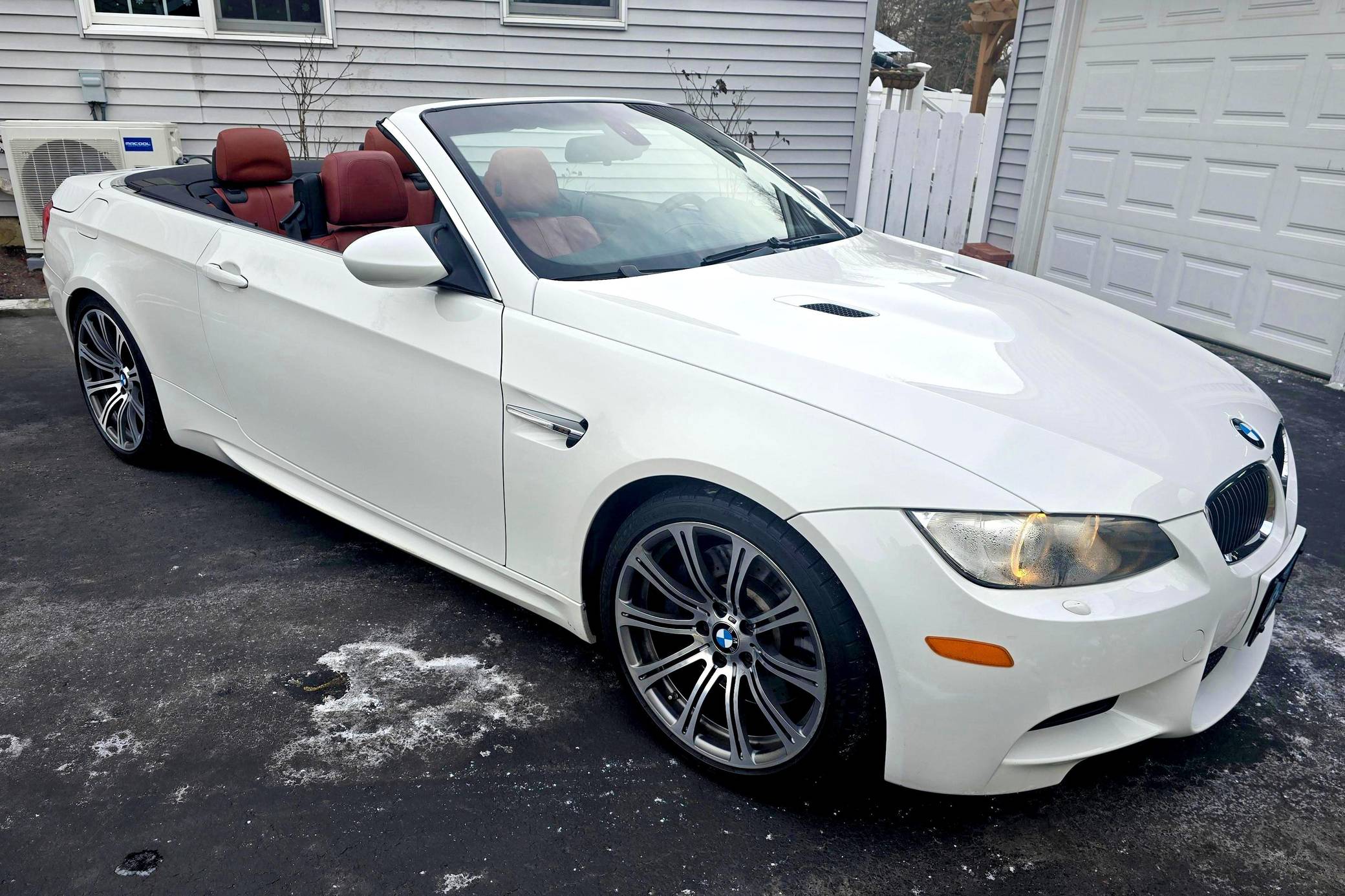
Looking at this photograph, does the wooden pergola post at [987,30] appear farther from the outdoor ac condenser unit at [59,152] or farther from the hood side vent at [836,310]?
the hood side vent at [836,310]

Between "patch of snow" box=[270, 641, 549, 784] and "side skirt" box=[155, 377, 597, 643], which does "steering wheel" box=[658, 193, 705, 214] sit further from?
"patch of snow" box=[270, 641, 549, 784]

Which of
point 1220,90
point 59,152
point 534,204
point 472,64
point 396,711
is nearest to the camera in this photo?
point 396,711

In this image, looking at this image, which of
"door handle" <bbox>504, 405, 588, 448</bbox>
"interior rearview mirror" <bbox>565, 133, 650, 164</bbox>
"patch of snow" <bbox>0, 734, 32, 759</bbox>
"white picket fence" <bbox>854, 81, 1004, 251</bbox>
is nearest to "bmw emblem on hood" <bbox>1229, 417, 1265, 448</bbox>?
"door handle" <bbox>504, 405, 588, 448</bbox>

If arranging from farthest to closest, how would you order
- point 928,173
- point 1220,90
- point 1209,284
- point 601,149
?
point 928,173 → point 1209,284 → point 1220,90 → point 601,149

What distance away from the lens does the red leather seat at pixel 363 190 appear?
3160mm

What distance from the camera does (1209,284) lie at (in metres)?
6.57

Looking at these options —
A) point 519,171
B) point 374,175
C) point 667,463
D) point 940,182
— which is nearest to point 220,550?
point 374,175

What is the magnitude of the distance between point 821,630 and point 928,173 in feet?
27.6

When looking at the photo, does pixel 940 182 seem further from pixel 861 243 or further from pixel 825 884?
pixel 825 884

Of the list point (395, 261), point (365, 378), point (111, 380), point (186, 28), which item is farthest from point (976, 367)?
point (186, 28)

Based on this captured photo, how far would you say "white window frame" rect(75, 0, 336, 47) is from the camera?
747 centimetres

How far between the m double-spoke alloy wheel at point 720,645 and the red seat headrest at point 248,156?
2771 millimetres

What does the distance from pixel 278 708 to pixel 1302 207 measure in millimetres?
6295

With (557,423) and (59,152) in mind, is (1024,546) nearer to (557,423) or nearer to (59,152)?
(557,423)
